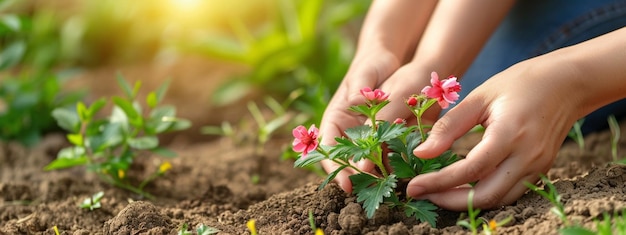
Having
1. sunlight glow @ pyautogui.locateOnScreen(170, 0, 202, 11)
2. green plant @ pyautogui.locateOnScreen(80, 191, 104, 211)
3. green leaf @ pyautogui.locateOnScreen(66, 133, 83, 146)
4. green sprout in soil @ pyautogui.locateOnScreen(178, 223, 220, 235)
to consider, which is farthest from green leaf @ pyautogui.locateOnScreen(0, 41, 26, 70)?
green sprout in soil @ pyautogui.locateOnScreen(178, 223, 220, 235)

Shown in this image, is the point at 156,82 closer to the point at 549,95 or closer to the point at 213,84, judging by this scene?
the point at 213,84

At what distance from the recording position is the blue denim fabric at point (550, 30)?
2279mm

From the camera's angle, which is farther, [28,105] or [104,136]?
[28,105]

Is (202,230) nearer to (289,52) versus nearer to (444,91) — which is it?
(444,91)

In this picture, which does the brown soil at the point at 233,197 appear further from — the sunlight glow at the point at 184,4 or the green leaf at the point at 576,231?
the sunlight glow at the point at 184,4

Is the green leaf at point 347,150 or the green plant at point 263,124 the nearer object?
the green leaf at point 347,150

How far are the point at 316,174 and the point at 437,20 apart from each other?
522 millimetres

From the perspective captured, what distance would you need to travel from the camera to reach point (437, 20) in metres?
1.97

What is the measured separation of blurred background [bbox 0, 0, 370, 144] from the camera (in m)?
2.52

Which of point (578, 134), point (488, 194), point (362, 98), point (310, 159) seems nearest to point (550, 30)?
point (578, 134)

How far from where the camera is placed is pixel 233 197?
1898 millimetres

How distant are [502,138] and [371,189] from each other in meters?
0.25

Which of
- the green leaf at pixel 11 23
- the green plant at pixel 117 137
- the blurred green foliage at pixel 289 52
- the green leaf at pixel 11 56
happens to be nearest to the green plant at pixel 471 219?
the green plant at pixel 117 137

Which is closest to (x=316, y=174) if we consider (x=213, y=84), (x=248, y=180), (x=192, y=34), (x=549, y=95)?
(x=248, y=180)
